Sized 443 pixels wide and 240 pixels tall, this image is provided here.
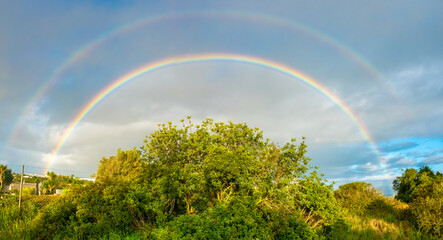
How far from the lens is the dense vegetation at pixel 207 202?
10383 millimetres

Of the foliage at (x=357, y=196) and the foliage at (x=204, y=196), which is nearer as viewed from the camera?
the foliage at (x=204, y=196)

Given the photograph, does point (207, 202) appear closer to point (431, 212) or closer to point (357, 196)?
point (431, 212)

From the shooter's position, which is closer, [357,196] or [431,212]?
[431,212]

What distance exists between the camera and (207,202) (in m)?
14.0

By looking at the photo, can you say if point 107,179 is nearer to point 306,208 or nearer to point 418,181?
point 306,208

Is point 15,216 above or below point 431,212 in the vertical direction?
above

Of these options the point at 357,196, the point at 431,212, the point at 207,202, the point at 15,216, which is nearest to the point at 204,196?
the point at 207,202

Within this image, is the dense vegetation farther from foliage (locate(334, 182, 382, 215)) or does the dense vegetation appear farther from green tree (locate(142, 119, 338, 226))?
foliage (locate(334, 182, 382, 215))

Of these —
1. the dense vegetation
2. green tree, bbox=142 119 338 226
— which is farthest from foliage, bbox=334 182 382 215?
green tree, bbox=142 119 338 226

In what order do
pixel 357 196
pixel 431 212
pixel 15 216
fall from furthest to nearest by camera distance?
pixel 357 196 → pixel 431 212 → pixel 15 216

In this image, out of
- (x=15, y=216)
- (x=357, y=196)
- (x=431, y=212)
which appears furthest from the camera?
(x=357, y=196)

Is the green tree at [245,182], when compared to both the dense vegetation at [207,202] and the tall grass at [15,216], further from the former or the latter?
the tall grass at [15,216]

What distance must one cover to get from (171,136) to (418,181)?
2957cm

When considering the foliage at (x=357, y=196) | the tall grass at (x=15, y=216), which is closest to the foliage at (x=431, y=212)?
the foliage at (x=357, y=196)
